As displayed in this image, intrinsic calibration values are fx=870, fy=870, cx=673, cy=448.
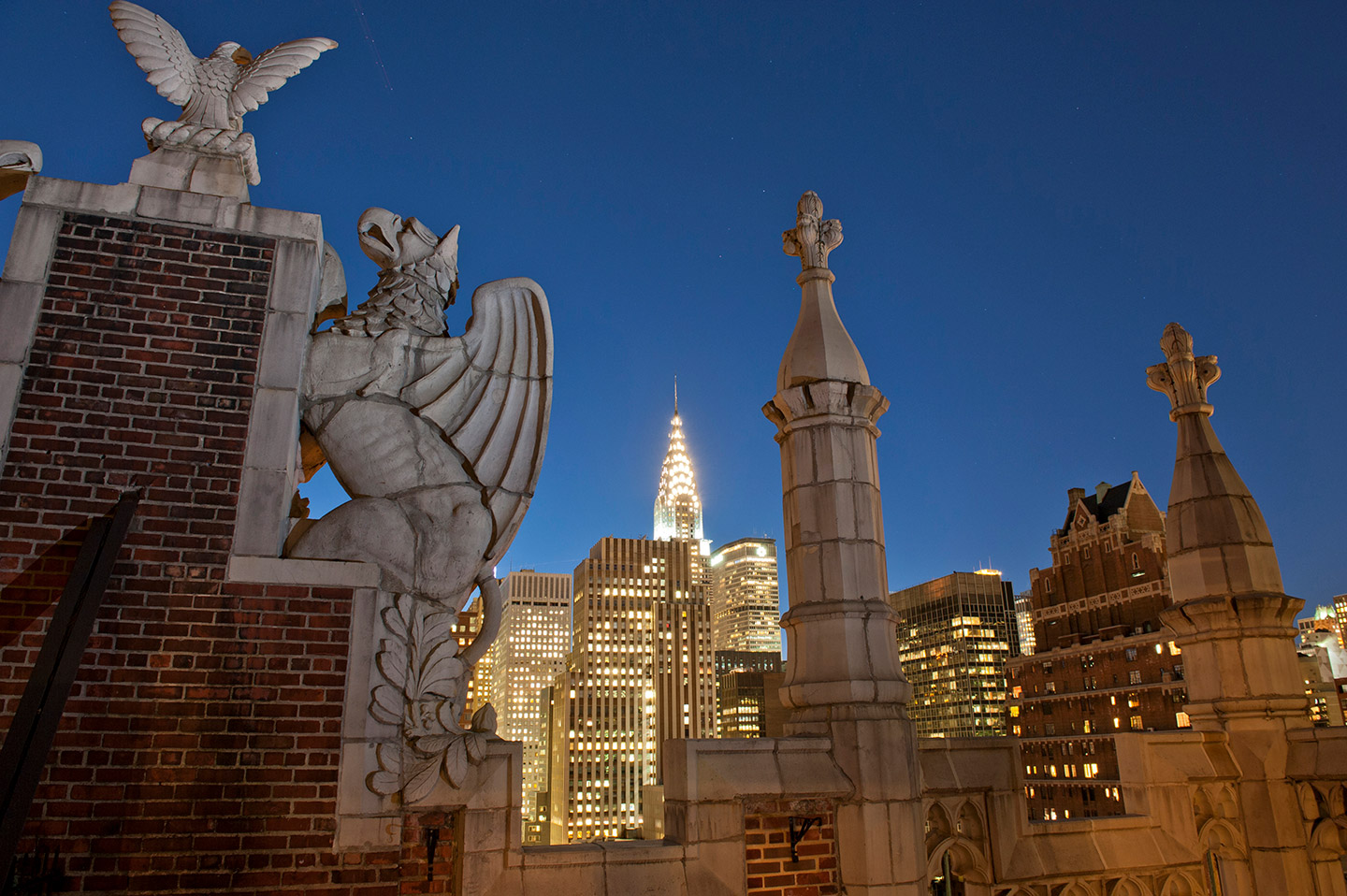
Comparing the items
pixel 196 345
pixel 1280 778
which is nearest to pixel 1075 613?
pixel 1280 778

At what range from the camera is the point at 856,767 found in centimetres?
643

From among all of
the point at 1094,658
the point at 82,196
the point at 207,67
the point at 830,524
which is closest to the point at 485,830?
the point at 830,524

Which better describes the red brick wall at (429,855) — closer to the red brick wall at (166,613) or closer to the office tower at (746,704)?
the red brick wall at (166,613)

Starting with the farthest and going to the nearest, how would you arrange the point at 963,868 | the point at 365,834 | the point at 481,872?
1. the point at 963,868
2. the point at 481,872
3. the point at 365,834

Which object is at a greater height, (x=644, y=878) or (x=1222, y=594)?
(x=1222, y=594)

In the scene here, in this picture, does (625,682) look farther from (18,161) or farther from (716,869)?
(18,161)

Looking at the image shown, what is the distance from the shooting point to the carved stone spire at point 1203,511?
341 inches

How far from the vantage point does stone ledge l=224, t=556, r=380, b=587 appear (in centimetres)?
537

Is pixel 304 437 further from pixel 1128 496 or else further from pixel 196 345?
pixel 1128 496

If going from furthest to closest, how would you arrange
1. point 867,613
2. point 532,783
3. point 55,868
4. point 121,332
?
point 532,783 < point 867,613 < point 121,332 < point 55,868

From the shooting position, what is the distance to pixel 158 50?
6.03 m

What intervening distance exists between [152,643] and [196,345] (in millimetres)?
1917

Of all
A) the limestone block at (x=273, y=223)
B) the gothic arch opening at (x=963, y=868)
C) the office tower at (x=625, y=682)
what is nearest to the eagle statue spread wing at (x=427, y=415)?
the limestone block at (x=273, y=223)

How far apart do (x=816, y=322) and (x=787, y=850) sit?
14.1 feet
